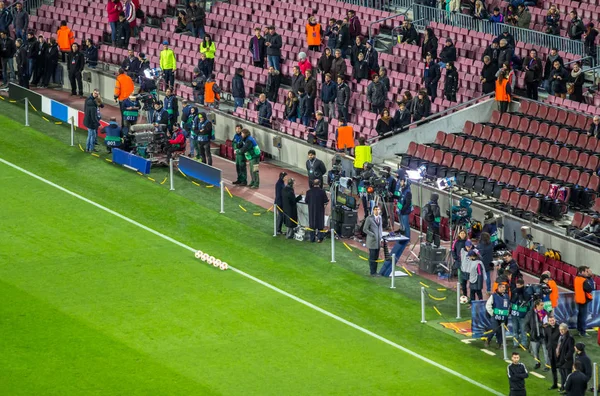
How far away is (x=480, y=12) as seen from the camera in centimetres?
4388

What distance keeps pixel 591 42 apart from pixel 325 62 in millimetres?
8029

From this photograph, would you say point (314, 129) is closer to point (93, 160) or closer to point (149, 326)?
point (93, 160)

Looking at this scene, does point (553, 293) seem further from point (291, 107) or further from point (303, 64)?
point (303, 64)

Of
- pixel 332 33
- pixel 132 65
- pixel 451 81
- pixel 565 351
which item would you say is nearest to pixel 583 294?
pixel 565 351

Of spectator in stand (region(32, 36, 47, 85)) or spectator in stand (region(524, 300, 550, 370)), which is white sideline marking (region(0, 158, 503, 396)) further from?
spectator in stand (region(32, 36, 47, 85))

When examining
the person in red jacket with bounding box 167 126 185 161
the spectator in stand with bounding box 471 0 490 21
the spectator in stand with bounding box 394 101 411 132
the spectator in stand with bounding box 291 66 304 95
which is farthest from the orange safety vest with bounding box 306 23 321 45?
the person in red jacket with bounding box 167 126 185 161

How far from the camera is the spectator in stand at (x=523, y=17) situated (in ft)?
141

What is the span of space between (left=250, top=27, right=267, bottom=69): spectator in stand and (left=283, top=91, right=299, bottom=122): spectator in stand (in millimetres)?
3797

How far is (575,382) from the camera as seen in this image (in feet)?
84.3

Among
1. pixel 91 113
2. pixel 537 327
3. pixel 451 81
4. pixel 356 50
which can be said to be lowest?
pixel 537 327

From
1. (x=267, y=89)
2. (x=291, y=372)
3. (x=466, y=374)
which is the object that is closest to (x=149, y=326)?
(x=291, y=372)

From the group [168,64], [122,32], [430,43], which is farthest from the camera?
[122,32]

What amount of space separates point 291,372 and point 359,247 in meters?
8.17

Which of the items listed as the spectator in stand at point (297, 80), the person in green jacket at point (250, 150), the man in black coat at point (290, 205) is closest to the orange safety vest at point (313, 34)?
the spectator in stand at point (297, 80)
